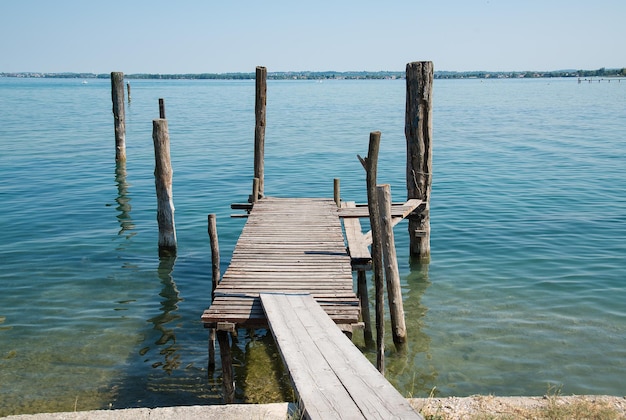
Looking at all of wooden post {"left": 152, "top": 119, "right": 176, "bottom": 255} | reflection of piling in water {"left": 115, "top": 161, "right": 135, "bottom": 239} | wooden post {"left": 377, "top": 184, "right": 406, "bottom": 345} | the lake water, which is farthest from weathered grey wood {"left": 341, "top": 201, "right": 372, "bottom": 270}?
reflection of piling in water {"left": 115, "top": 161, "right": 135, "bottom": 239}

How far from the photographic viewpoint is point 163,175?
13125 mm

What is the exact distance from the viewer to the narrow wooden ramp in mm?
5215

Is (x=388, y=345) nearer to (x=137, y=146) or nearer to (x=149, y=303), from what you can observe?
(x=149, y=303)

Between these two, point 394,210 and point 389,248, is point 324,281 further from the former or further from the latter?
point 394,210

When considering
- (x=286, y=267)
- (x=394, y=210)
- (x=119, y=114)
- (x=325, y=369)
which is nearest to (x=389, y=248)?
(x=286, y=267)

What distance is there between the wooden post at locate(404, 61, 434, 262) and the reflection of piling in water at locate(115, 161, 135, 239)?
7.91 meters

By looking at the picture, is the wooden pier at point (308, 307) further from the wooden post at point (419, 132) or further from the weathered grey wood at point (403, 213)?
the wooden post at point (419, 132)

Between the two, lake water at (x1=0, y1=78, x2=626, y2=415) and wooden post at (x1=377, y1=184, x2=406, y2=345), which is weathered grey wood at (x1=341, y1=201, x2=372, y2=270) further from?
lake water at (x1=0, y1=78, x2=626, y2=415)

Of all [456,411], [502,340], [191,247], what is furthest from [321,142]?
[456,411]

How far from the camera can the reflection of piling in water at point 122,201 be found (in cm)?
1747

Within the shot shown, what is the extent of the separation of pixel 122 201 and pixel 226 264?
787cm

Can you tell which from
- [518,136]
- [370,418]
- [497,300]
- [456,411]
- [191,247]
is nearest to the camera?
[370,418]

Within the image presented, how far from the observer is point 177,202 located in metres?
20.4

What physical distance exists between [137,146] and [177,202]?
15.0m
